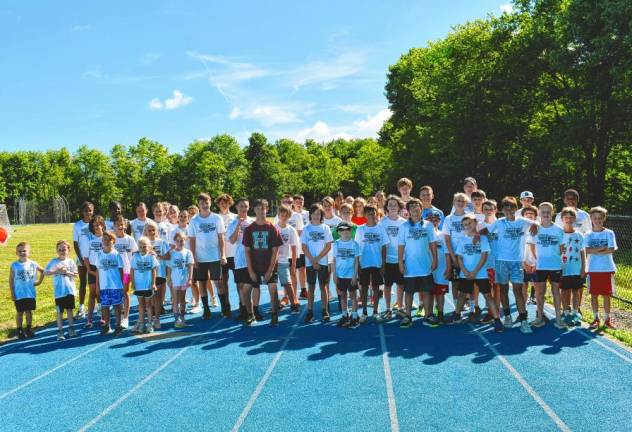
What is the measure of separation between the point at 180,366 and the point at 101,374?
3.08ft

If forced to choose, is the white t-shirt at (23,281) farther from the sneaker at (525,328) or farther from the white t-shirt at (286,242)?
the sneaker at (525,328)

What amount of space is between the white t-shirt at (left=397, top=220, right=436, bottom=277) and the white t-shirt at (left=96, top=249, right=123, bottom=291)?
14.6ft

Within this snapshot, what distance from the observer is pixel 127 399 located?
5.32 meters

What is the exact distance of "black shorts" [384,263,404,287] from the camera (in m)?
8.16

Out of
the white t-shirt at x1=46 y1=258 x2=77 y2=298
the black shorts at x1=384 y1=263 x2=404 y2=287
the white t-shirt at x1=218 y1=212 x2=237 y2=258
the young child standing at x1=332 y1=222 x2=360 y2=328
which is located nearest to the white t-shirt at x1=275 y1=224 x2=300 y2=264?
the white t-shirt at x1=218 y1=212 x2=237 y2=258

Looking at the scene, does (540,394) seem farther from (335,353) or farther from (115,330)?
(115,330)

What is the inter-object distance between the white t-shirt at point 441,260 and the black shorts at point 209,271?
3.59 metres

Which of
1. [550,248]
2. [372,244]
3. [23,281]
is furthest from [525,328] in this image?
[23,281]

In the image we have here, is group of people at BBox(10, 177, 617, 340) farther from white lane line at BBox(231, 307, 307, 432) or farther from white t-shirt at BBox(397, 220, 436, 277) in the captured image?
white lane line at BBox(231, 307, 307, 432)

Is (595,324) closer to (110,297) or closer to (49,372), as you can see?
(110,297)

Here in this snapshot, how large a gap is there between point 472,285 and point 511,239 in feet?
2.98

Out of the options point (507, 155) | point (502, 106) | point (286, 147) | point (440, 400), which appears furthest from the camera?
point (286, 147)

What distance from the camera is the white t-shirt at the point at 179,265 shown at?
821cm

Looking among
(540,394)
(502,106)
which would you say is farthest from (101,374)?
(502,106)
